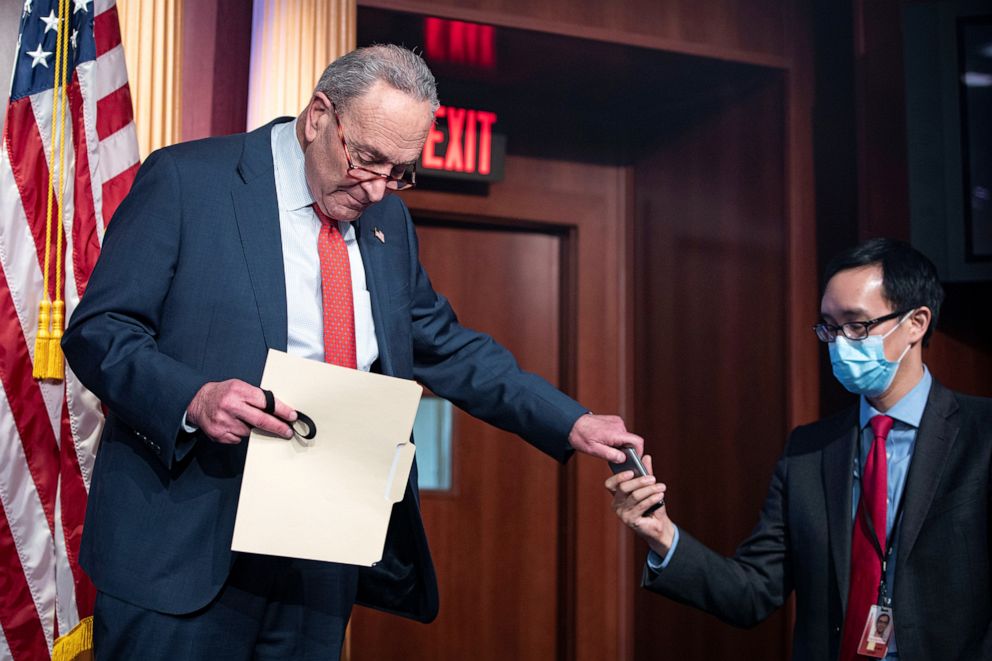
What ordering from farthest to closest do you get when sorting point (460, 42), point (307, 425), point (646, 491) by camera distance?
point (460, 42)
point (646, 491)
point (307, 425)

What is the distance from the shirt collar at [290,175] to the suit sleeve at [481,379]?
316mm

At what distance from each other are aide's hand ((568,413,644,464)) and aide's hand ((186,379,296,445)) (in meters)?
0.65

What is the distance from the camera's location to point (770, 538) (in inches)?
99.5

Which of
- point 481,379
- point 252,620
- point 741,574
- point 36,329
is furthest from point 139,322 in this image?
point 741,574

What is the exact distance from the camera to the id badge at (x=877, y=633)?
219 centimetres

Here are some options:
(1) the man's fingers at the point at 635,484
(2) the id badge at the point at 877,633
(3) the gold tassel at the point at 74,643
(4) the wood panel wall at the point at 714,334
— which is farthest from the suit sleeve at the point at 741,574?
(3) the gold tassel at the point at 74,643

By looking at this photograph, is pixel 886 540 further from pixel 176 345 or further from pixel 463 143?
pixel 463 143

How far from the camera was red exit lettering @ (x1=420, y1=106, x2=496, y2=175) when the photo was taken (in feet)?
13.5

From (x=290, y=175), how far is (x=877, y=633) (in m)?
1.55

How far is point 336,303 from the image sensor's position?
185cm

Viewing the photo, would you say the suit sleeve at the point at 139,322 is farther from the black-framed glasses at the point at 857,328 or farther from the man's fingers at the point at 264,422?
the black-framed glasses at the point at 857,328

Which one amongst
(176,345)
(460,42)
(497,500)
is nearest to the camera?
(176,345)

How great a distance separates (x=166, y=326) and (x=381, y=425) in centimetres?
41

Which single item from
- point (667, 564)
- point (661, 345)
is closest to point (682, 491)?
point (661, 345)
